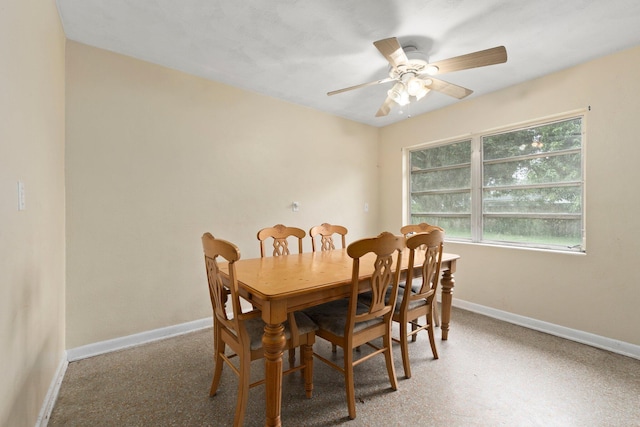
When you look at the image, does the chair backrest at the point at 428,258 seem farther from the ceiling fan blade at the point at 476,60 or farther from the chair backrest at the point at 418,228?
the ceiling fan blade at the point at 476,60

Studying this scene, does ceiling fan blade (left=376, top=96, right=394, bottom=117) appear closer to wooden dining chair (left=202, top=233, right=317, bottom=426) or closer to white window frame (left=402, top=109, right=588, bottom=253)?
white window frame (left=402, top=109, right=588, bottom=253)

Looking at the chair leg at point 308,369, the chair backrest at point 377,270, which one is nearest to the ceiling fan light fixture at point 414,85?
the chair backrest at point 377,270

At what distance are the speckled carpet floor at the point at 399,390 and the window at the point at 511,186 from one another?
3.65 ft

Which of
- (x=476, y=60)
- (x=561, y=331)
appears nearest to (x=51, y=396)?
(x=476, y=60)

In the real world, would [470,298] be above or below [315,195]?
below

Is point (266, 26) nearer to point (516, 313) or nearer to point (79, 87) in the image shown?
point (79, 87)

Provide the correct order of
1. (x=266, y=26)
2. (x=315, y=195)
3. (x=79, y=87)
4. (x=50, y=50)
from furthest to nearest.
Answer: (x=315, y=195) → (x=79, y=87) → (x=266, y=26) → (x=50, y=50)

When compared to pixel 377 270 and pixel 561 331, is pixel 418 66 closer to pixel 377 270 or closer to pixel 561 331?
pixel 377 270

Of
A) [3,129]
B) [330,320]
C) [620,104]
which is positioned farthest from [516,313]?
[3,129]

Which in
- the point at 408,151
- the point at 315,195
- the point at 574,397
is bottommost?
the point at 574,397

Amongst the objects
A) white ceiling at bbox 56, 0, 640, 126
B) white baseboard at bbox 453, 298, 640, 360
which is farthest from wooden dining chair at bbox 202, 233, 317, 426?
white baseboard at bbox 453, 298, 640, 360

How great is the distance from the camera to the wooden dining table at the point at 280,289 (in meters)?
1.37

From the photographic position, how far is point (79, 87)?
7.07 ft

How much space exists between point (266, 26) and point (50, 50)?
1.30m
